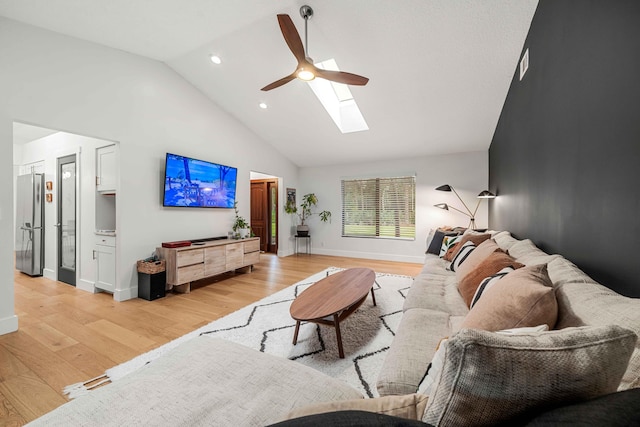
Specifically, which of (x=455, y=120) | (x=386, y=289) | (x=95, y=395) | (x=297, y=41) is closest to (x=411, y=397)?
(x=95, y=395)

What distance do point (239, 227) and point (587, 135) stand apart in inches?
180

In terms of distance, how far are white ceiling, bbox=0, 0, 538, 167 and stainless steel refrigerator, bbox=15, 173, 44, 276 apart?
2.90m

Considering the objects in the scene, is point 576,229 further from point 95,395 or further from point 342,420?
point 95,395

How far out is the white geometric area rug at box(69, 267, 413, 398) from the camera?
5.88 feet

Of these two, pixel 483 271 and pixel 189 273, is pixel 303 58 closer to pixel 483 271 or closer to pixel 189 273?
pixel 483 271

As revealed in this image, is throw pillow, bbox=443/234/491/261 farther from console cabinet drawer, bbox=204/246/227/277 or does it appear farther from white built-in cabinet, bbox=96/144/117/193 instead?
white built-in cabinet, bbox=96/144/117/193

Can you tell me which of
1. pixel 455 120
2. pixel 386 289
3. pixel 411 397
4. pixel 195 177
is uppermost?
pixel 455 120

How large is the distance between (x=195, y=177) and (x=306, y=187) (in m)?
3.27

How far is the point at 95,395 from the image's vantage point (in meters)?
0.87

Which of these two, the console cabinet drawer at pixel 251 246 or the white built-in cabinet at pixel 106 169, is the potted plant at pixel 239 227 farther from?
the white built-in cabinet at pixel 106 169

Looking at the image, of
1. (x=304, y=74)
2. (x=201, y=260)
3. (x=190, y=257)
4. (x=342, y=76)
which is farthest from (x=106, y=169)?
(x=342, y=76)

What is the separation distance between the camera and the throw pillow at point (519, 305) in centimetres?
95

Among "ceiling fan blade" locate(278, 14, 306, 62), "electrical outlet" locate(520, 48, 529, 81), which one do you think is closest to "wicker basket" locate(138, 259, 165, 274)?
"ceiling fan blade" locate(278, 14, 306, 62)

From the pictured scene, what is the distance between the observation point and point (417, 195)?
558 cm
